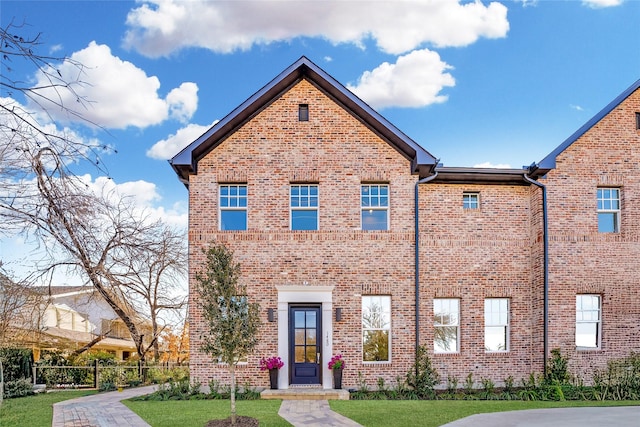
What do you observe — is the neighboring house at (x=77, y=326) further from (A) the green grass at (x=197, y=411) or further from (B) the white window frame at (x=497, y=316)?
(B) the white window frame at (x=497, y=316)

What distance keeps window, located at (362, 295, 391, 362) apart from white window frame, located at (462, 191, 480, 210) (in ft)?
11.6

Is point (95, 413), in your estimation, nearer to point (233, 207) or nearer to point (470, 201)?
point (233, 207)

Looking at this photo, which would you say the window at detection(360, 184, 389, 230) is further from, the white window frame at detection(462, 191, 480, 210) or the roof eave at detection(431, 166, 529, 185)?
the white window frame at detection(462, 191, 480, 210)

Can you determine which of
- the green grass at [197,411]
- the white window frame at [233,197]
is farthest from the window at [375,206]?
the green grass at [197,411]

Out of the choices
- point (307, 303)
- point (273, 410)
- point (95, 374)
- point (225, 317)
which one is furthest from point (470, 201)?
point (95, 374)

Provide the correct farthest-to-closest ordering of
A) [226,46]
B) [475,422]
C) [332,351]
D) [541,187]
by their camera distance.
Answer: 1. [226,46]
2. [541,187]
3. [332,351]
4. [475,422]

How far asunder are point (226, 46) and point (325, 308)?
8.68 m

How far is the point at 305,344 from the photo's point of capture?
14852 mm

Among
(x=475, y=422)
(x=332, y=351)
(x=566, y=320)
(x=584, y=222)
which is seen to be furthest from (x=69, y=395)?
(x=584, y=222)

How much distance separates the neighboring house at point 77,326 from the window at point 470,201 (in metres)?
16.0

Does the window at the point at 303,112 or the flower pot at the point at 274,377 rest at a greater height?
the window at the point at 303,112

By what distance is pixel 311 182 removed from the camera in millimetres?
15469

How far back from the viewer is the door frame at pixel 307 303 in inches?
576

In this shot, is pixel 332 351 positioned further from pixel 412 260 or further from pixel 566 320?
pixel 566 320
